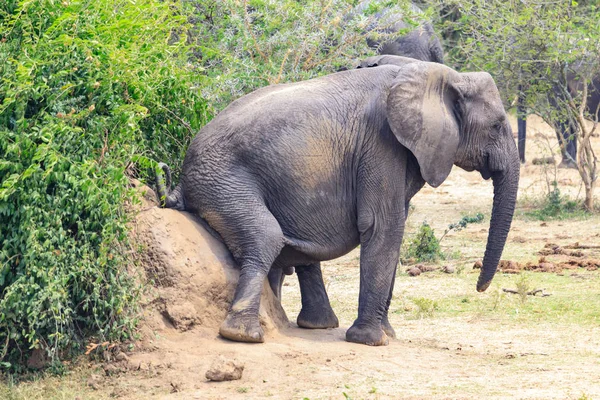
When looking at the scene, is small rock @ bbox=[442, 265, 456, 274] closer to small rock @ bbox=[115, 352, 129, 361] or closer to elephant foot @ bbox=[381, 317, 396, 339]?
elephant foot @ bbox=[381, 317, 396, 339]

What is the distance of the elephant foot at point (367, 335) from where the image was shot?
7316 millimetres

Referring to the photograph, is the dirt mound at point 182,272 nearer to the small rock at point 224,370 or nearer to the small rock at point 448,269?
the small rock at point 224,370

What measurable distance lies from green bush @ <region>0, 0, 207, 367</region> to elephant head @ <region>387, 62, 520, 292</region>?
1797 mm

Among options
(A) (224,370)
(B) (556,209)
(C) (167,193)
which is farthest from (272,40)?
(B) (556,209)

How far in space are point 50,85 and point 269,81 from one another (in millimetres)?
3240

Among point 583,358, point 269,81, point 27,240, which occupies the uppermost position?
point 269,81

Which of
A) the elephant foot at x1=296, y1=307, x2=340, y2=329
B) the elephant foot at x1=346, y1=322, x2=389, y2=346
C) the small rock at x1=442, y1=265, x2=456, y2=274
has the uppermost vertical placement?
the small rock at x1=442, y1=265, x2=456, y2=274

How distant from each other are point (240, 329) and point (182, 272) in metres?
0.53

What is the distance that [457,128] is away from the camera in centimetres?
751

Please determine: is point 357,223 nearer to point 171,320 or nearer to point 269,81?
point 171,320

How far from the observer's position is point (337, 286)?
408 inches

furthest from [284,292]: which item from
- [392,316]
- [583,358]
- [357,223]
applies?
[583,358]

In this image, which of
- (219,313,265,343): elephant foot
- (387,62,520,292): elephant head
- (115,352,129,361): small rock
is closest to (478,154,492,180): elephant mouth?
(387,62,520,292): elephant head

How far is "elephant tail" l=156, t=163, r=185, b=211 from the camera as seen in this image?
711 cm
